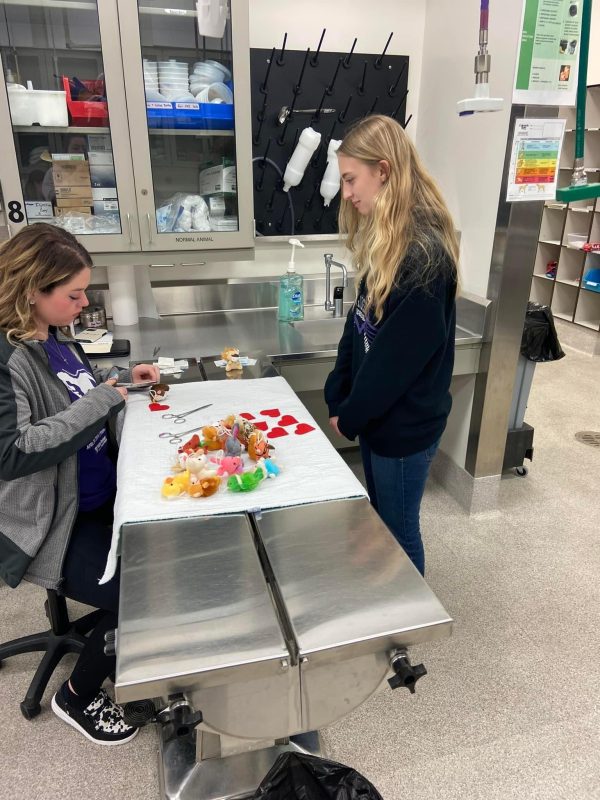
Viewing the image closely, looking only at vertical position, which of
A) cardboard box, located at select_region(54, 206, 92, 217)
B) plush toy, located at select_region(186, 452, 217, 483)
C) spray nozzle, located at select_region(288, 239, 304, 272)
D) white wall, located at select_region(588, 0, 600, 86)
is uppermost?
white wall, located at select_region(588, 0, 600, 86)

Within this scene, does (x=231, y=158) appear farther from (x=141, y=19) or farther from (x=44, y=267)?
(x=44, y=267)

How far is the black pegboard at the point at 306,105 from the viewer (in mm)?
2400

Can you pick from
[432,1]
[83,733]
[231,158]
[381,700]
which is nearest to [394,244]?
[231,158]

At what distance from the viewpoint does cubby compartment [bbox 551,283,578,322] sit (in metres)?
5.09

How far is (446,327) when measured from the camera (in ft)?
4.63

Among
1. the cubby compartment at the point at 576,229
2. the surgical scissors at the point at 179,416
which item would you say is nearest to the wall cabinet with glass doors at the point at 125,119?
the surgical scissors at the point at 179,416

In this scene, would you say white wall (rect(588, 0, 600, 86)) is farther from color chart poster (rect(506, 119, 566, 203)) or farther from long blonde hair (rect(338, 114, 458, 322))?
long blonde hair (rect(338, 114, 458, 322))

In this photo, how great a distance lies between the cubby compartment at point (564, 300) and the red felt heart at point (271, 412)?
14.3 ft

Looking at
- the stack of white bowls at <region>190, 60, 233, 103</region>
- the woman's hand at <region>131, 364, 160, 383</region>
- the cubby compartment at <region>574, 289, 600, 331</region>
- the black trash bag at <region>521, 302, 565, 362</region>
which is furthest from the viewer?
the cubby compartment at <region>574, 289, 600, 331</region>

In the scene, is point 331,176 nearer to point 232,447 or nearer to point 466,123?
point 466,123

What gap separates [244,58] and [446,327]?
129 cm

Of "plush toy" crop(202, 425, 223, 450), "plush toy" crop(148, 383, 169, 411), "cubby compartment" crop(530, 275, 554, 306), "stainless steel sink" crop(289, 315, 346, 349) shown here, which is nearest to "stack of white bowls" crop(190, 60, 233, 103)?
"stainless steel sink" crop(289, 315, 346, 349)

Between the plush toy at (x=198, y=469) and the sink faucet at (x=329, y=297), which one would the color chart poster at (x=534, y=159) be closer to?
the sink faucet at (x=329, y=297)

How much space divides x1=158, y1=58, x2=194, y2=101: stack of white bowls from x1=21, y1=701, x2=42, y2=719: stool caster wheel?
1991mm
